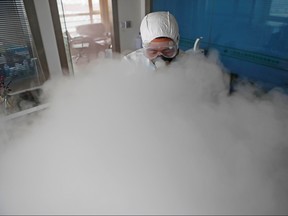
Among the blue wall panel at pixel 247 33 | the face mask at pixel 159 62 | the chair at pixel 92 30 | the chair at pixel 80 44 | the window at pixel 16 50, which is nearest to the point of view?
the face mask at pixel 159 62

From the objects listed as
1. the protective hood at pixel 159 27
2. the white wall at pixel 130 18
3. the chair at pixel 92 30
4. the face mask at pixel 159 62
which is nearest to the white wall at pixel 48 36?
the white wall at pixel 130 18

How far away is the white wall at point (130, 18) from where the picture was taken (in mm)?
2920

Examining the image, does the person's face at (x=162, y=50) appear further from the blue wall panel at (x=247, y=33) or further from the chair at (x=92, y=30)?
the chair at (x=92, y=30)

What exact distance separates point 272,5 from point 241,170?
5.04 ft

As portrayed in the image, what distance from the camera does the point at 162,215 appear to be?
65cm

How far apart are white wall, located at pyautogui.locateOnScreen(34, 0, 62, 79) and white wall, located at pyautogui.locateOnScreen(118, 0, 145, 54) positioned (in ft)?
3.22

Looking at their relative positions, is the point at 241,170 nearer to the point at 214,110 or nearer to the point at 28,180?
the point at 214,110

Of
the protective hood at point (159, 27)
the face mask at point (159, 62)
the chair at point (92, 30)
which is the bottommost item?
the chair at point (92, 30)

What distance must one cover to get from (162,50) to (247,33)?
3.41 ft

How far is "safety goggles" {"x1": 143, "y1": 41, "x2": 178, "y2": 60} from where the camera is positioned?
1341 mm

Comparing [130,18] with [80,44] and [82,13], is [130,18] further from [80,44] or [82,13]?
[82,13]

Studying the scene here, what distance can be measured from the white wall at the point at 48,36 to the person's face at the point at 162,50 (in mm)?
1334

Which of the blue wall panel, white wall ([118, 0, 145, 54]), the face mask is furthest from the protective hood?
white wall ([118, 0, 145, 54])

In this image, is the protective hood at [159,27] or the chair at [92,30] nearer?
the protective hood at [159,27]
